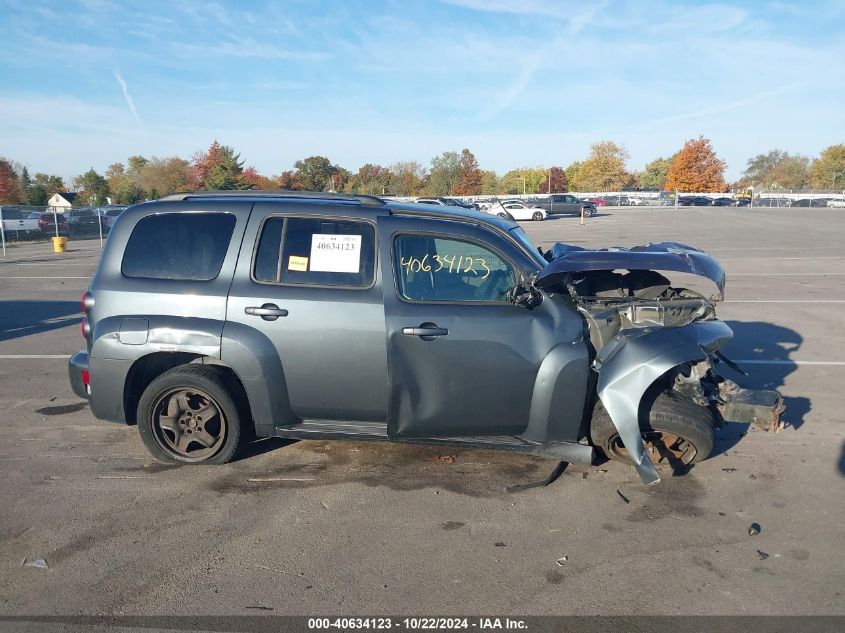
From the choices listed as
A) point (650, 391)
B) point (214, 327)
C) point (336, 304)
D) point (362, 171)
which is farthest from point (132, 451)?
point (362, 171)

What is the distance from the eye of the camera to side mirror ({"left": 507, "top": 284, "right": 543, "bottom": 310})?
4.47 metres

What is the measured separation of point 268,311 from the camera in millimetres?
4578

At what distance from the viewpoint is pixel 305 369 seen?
458cm

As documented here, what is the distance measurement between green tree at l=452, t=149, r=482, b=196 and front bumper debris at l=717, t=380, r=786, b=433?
282ft

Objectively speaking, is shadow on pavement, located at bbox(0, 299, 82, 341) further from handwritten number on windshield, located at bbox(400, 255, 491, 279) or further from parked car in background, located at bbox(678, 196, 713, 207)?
parked car in background, located at bbox(678, 196, 713, 207)

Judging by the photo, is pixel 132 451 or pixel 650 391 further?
pixel 132 451

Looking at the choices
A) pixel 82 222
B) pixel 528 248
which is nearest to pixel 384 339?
pixel 528 248

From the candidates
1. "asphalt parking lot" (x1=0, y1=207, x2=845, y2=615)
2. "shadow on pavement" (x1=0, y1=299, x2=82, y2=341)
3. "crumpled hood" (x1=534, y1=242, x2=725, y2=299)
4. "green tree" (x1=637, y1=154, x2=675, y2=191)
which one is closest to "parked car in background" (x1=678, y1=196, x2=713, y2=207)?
"green tree" (x1=637, y1=154, x2=675, y2=191)

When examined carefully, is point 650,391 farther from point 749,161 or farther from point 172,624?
point 749,161

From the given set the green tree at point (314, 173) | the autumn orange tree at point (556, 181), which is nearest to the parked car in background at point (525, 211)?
the green tree at point (314, 173)

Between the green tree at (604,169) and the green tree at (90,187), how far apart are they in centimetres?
7168

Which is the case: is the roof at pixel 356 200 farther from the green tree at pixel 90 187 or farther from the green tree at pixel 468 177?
the green tree at pixel 468 177

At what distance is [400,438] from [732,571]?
7.03 ft

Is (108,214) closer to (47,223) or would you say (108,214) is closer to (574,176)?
(47,223)
